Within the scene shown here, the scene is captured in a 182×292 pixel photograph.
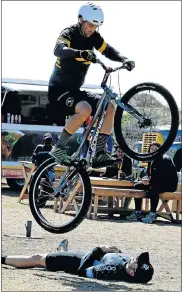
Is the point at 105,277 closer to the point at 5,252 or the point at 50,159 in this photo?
the point at 5,252

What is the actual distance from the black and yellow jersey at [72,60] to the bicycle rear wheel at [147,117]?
45 cm

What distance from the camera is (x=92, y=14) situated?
11750 millimetres

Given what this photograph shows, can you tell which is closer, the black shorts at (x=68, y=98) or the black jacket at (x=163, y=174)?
the black shorts at (x=68, y=98)

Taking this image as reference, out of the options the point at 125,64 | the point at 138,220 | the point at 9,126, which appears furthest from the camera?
the point at 138,220

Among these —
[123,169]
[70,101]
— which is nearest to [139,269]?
[123,169]

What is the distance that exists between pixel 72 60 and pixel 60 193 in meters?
1.49

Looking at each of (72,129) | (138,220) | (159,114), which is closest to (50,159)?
(72,129)

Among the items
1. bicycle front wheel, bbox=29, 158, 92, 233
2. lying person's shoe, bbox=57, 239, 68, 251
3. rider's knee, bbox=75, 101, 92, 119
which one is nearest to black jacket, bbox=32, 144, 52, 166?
bicycle front wheel, bbox=29, 158, 92, 233

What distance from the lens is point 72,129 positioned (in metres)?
12.1

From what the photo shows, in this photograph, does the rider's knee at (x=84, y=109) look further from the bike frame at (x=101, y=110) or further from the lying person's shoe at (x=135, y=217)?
the lying person's shoe at (x=135, y=217)

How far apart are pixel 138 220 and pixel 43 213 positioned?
16.5ft

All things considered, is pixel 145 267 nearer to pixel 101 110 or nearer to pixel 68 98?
pixel 101 110

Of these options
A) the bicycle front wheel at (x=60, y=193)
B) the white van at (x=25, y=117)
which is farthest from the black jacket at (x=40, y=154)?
the bicycle front wheel at (x=60, y=193)

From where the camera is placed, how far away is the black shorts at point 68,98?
471 inches
